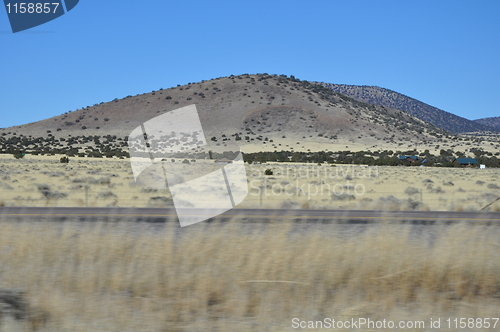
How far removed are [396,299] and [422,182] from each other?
35196 millimetres

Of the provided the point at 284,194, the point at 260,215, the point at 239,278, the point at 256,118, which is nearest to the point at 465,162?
the point at 284,194

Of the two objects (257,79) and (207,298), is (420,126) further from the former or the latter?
(207,298)

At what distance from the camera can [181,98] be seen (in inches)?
4587

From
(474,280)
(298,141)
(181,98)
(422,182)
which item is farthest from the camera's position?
(181,98)

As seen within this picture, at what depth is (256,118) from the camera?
106375mm

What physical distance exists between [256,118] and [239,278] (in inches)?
3922

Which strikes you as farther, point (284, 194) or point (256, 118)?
point (256, 118)

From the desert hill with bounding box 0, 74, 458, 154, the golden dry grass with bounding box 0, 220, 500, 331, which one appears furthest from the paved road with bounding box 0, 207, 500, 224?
the desert hill with bounding box 0, 74, 458, 154

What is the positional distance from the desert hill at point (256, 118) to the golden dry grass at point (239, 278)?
8101cm

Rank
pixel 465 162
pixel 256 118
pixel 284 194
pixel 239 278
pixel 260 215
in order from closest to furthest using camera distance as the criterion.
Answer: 1. pixel 239 278
2. pixel 260 215
3. pixel 284 194
4. pixel 465 162
5. pixel 256 118

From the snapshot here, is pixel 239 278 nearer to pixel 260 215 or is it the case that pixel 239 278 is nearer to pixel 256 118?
pixel 260 215

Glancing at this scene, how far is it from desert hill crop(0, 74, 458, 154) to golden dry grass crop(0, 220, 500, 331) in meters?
81.0

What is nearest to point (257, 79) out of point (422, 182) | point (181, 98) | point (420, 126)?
point (181, 98)

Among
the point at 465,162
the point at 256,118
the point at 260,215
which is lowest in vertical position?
the point at 260,215
